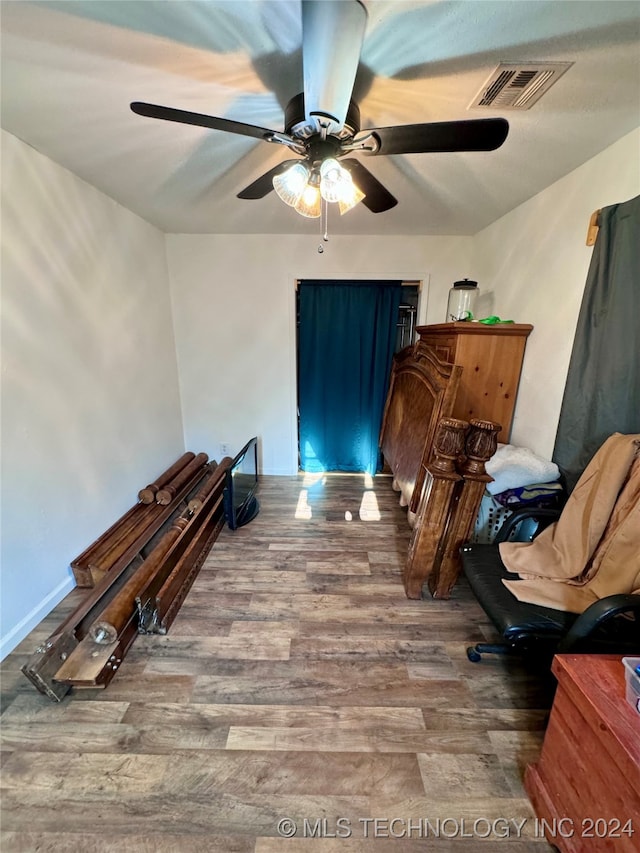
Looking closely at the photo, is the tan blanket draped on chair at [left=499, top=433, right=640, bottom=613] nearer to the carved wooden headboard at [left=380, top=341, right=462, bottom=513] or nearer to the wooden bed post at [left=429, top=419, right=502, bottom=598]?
the wooden bed post at [left=429, top=419, right=502, bottom=598]

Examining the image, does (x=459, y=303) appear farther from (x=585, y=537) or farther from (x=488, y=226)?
(x=585, y=537)

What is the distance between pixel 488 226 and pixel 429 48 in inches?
74.8

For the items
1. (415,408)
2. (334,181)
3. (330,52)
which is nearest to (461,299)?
(415,408)

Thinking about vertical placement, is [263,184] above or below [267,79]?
below

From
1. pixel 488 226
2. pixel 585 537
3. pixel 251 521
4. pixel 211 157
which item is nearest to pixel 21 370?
pixel 211 157

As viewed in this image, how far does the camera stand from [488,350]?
6.81ft

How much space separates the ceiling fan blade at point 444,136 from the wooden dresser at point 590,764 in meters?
1.58

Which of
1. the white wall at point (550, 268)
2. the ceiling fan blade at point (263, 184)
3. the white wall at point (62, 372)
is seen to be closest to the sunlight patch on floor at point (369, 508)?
the white wall at point (550, 268)

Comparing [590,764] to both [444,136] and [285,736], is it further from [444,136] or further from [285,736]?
[444,136]

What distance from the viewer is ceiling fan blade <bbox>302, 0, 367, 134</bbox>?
28.7 inches

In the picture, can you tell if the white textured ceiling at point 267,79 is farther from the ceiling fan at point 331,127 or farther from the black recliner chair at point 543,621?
the black recliner chair at point 543,621

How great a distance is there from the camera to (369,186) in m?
1.42

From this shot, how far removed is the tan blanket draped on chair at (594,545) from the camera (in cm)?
120

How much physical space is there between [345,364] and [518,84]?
2244mm
